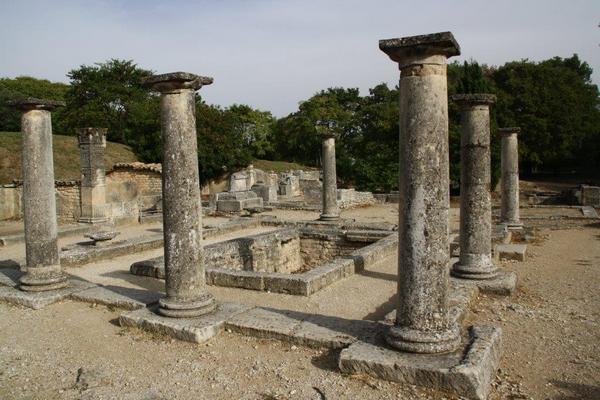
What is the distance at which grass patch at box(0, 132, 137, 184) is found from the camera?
25.2m

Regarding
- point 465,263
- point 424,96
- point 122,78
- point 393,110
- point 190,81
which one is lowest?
point 465,263

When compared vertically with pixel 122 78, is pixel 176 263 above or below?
below

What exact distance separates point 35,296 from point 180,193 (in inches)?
115

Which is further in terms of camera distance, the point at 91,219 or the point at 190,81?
the point at 91,219

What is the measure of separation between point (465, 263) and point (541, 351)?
274 centimetres

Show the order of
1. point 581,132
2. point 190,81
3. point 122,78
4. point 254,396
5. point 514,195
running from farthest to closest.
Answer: point 122,78, point 581,132, point 514,195, point 190,81, point 254,396

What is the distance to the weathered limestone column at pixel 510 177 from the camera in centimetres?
1344

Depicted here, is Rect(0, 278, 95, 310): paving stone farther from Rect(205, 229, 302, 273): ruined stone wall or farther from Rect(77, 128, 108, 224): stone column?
Rect(77, 128, 108, 224): stone column

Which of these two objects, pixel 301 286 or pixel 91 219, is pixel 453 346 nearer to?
pixel 301 286

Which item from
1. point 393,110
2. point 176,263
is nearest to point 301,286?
point 176,263

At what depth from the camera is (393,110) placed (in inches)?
1448

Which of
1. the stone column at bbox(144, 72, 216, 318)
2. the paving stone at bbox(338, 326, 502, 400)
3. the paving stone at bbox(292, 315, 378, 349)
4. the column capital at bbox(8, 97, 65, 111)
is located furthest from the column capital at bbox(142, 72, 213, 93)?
the paving stone at bbox(338, 326, 502, 400)

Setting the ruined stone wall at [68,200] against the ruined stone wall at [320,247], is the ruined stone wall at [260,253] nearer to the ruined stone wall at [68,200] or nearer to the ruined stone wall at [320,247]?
the ruined stone wall at [320,247]

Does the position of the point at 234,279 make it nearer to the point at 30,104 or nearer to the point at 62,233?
the point at 30,104
